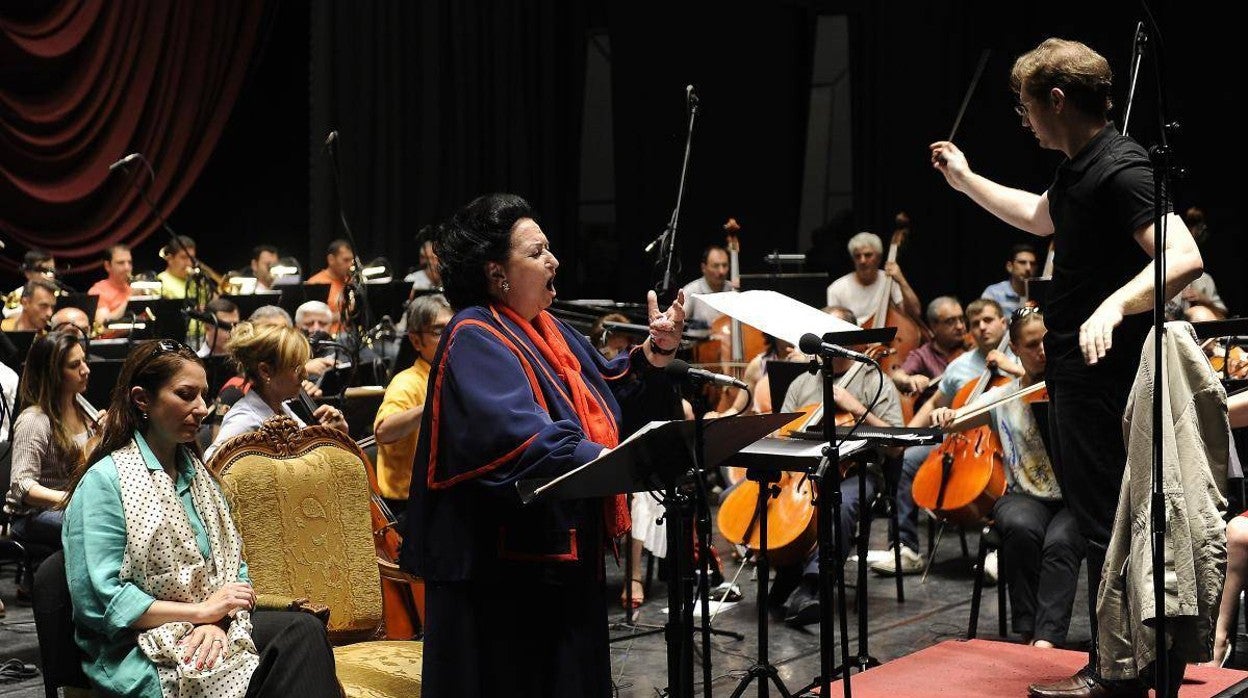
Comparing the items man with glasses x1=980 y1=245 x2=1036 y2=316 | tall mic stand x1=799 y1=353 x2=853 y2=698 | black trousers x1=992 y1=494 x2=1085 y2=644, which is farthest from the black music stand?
man with glasses x1=980 y1=245 x2=1036 y2=316

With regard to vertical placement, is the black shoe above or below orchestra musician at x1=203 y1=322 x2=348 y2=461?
below

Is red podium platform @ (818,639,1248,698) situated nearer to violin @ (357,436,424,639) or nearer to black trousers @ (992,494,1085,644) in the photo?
black trousers @ (992,494,1085,644)

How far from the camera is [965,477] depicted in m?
5.79

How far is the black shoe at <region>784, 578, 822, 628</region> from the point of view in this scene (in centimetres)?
550

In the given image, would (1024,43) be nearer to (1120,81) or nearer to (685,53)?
(1120,81)

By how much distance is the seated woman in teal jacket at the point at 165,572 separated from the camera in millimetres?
3037

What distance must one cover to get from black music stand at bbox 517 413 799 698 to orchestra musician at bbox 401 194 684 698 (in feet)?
0.30

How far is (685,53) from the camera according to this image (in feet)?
40.2

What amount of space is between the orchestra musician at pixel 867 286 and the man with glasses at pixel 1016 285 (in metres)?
0.74

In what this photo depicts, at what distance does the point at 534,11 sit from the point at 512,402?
1020 centimetres

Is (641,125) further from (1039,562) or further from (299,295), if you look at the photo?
(1039,562)

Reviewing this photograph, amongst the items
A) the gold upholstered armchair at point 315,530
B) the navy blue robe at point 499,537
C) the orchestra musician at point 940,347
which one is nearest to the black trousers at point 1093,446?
the navy blue robe at point 499,537

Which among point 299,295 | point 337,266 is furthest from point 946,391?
point 337,266

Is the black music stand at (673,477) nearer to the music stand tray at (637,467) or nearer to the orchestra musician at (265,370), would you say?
the music stand tray at (637,467)
